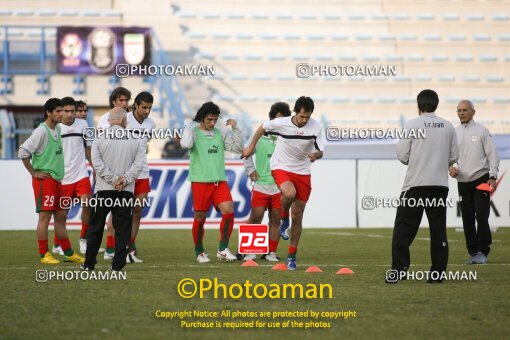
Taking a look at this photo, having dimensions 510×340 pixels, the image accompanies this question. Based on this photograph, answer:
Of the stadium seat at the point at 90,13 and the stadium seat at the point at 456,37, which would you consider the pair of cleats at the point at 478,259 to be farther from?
the stadium seat at the point at 456,37

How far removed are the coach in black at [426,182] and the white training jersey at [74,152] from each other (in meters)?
5.85

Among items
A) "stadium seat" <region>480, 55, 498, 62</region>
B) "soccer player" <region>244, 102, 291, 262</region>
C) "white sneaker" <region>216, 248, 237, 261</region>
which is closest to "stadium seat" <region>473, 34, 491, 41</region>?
"stadium seat" <region>480, 55, 498, 62</region>

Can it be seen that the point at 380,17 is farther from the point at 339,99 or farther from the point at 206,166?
the point at 206,166

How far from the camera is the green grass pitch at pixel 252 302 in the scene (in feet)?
27.4

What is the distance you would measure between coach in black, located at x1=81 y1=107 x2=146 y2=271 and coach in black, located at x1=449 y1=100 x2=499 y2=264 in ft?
15.0

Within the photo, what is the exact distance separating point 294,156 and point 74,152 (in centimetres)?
408

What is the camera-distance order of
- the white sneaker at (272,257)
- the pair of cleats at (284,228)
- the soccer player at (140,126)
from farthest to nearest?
the pair of cleats at (284,228), the white sneaker at (272,257), the soccer player at (140,126)

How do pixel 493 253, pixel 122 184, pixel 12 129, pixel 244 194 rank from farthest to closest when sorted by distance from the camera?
pixel 12 129, pixel 244 194, pixel 493 253, pixel 122 184

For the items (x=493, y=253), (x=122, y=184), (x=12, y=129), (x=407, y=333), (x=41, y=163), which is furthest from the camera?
(x=12, y=129)

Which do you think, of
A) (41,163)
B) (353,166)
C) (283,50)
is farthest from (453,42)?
(41,163)

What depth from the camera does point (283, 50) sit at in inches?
1496

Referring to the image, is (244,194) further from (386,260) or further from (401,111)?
(401,111)

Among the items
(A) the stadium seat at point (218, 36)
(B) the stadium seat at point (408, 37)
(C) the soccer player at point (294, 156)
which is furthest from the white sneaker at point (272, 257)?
(B) the stadium seat at point (408, 37)

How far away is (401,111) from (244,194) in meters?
13.8
